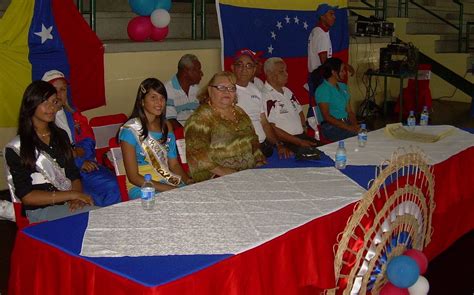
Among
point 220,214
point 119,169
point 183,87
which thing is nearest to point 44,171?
point 119,169

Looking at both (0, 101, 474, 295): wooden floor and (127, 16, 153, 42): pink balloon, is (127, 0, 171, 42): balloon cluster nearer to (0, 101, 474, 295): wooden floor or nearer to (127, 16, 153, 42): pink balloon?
(127, 16, 153, 42): pink balloon

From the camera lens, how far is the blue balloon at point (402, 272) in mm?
2090

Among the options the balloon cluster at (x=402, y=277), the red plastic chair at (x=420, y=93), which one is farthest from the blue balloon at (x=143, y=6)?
the red plastic chair at (x=420, y=93)

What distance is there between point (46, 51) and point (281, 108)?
1.90 metres

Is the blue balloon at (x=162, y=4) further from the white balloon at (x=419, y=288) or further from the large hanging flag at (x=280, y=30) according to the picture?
the white balloon at (x=419, y=288)

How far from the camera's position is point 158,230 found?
2289 mm

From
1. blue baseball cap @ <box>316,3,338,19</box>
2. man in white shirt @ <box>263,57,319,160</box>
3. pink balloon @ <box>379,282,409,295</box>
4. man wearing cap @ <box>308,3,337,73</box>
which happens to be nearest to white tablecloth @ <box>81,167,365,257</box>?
pink balloon @ <box>379,282,409,295</box>

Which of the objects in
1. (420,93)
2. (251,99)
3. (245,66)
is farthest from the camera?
(420,93)

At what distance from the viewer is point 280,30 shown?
22.9ft

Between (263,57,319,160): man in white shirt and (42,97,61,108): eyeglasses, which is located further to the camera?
(263,57,319,160): man in white shirt

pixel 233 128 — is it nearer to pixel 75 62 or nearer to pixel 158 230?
pixel 158 230

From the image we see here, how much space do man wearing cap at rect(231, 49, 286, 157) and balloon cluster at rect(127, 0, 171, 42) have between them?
55.2 inches

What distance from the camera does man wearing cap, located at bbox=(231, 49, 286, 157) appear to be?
4332mm

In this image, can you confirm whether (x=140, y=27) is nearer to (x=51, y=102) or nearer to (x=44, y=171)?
(x=51, y=102)
